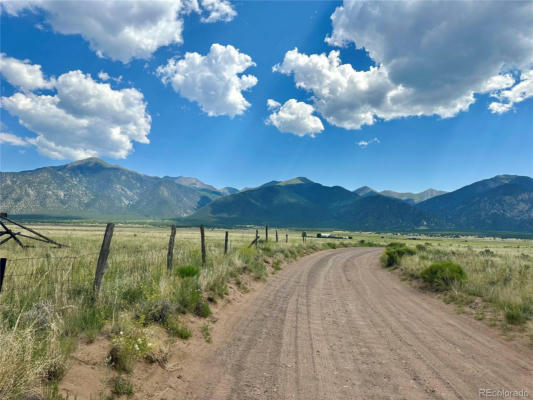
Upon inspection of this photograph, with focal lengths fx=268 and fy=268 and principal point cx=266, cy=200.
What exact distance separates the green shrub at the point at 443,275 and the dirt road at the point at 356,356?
10.3 ft

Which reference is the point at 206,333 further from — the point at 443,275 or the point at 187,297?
the point at 443,275

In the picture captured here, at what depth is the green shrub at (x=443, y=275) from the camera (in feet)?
42.1

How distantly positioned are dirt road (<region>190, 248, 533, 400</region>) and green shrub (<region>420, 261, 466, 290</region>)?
3151 millimetres

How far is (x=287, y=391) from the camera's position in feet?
15.0

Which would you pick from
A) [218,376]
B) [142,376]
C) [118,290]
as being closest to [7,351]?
[142,376]

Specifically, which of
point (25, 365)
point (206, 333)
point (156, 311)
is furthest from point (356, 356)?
point (25, 365)

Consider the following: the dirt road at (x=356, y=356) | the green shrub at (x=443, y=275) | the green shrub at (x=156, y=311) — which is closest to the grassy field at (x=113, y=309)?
the green shrub at (x=156, y=311)

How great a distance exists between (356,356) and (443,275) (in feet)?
32.4

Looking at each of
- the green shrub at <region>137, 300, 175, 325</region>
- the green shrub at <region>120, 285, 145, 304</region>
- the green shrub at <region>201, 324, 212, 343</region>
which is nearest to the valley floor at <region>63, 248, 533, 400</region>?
the green shrub at <region>201, 324, 212, 343</region>

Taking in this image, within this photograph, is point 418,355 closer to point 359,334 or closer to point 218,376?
point 359,334

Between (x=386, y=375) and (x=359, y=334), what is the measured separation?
2149 millimetres

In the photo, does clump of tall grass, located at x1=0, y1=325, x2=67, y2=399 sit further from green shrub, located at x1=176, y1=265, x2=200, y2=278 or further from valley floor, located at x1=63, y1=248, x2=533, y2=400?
green shrub, located at x1=176, y1=265, x2=200, y2=278

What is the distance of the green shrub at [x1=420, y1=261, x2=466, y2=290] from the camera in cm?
1284

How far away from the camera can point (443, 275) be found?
13.2 m
